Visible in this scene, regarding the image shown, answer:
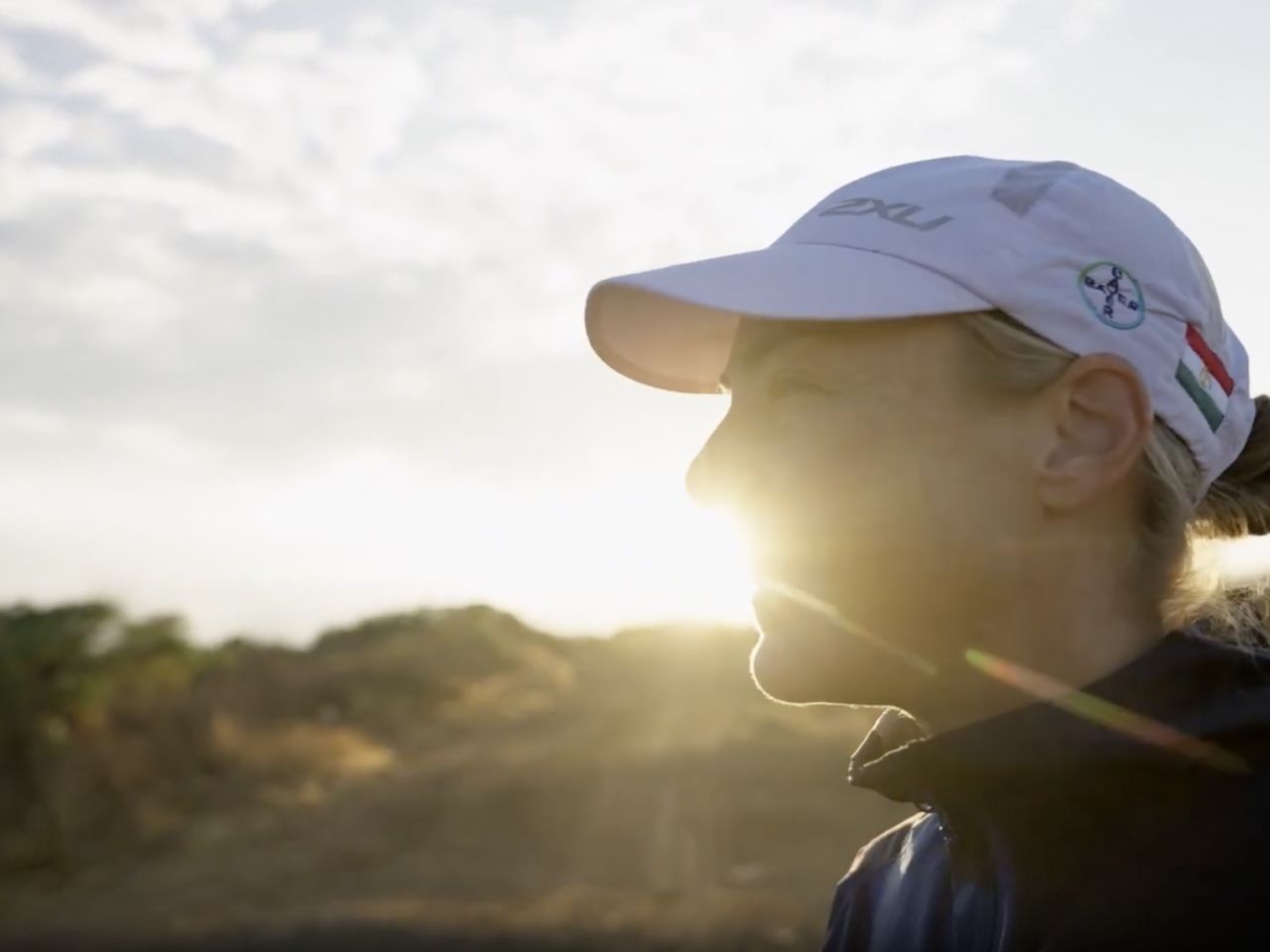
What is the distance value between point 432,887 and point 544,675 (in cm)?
1247

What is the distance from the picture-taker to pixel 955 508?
1665 millimetres

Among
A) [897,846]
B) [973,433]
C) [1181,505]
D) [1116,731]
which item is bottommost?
[897,846]

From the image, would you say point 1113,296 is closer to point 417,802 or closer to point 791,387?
point 791,387

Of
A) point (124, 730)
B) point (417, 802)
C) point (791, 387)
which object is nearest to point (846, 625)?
point (791, 387)

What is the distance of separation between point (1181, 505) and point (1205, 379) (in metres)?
0.16

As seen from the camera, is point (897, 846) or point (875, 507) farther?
point (897, 846)

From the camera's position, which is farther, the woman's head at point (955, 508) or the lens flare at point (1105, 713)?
the woman's head at point (955, 508)

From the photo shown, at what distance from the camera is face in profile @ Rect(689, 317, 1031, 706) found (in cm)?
167

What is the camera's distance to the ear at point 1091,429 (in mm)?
1667

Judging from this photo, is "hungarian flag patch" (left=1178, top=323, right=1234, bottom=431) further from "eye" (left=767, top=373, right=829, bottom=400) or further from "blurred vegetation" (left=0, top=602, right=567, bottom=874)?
→ "blurred vegetation" (left=0, top=602, right=567, bottom=874)

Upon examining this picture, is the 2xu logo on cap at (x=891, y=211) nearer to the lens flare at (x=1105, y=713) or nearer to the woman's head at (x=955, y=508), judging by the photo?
the woman's head at (x=955, y=508)

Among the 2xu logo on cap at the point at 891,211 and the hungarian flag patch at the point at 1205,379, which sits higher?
the 2xu logo on cap at the point at 891,211

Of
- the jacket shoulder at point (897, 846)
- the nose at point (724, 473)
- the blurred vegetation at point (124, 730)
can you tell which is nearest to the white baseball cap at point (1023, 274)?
the nose at point (724, 473)

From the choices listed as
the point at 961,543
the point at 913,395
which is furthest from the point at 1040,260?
the point at 961,543
